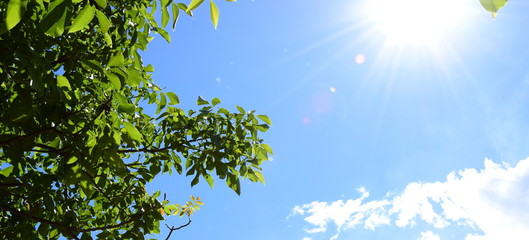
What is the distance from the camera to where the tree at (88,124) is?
2.22m

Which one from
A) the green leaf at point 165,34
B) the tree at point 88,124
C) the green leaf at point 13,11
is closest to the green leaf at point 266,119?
the tree at point 88,124

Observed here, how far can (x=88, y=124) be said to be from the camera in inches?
107

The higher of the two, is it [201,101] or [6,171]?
[201,101]

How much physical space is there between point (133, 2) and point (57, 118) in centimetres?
121

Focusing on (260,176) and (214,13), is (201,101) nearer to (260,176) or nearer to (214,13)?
(260,176)

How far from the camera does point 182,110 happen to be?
4.07 meters

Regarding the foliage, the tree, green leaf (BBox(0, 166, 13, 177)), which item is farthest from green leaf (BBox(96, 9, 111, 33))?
green leaf (BBox(0, 166, 13, 177))

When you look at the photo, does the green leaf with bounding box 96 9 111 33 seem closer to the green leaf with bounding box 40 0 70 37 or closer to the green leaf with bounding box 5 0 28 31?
the green leaf with bounding box 40 0 70 37

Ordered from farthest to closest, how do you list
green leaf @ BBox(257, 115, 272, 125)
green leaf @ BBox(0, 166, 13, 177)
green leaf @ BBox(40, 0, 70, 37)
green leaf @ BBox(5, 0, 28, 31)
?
green leaf @ BBox(257, 115, 272, 125) → green leaf @ BBox(0, 166, 13, 177) → green leaf @ BBox(40, 0, 70, 37) → green leaf @ BBox(5, 0, 28, 31)

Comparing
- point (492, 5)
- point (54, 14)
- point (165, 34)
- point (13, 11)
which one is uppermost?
point (165, 34)

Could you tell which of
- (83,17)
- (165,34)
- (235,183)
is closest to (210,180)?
(235,183)

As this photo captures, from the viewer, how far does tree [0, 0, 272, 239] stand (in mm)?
2225

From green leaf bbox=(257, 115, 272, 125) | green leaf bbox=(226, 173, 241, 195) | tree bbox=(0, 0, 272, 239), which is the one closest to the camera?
tree bbox=(0, 0, 272, 239)

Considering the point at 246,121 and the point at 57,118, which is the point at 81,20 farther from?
the point at 246,121
